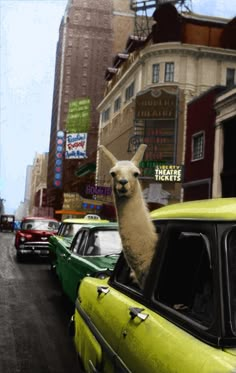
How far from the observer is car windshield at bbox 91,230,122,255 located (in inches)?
319

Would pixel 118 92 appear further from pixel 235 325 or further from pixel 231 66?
→ pixel 235 325

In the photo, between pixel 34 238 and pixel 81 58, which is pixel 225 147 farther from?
pixel 81 58

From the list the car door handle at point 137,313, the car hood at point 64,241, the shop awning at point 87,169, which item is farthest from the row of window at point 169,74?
the car door handle at point 137,313

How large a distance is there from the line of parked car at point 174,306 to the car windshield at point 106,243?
12.1 feet

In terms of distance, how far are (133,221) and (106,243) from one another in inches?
Answer: 185

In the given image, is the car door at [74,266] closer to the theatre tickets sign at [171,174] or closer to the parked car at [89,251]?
the parked car at [89,251]

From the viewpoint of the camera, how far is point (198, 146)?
94.1ft

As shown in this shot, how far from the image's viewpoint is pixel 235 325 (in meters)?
2.10

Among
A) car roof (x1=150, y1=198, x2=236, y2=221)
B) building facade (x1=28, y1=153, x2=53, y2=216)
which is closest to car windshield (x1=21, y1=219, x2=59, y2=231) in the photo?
car roof (x1=150, y1=198, x2=236, y2=221)

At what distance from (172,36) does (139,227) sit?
150 feet

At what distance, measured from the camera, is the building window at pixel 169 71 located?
149 feet

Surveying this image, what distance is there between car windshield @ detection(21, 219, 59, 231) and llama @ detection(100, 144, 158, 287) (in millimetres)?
15271

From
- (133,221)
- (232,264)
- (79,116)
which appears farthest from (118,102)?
(232,264)

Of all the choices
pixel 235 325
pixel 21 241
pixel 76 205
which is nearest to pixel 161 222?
pixel 235 325
